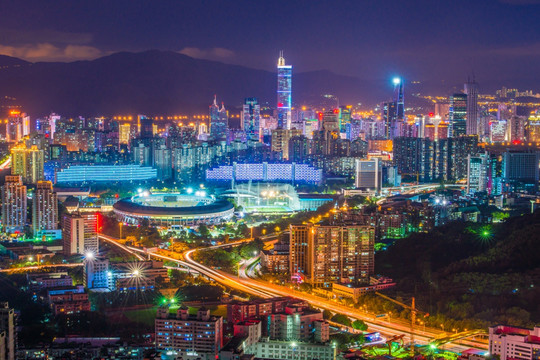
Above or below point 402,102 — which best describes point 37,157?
below

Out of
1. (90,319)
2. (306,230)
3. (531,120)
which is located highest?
(531,120)

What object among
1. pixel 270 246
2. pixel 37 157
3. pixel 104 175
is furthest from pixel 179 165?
pixel 270 246

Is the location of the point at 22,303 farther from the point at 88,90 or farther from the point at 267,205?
the point at 88,90

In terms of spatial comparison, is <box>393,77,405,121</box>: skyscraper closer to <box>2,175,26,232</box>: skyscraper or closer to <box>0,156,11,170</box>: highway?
<box>0,156,11,170</box>: highway

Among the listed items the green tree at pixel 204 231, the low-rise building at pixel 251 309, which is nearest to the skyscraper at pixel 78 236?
the green tree at pixel 204 231

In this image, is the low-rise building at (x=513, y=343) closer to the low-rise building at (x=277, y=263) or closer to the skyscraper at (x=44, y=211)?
the low-rise building at (x=277, y=263)

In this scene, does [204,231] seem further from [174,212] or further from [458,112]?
[458,112]

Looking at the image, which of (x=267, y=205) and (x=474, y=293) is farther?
(x=267, y=205)
